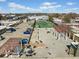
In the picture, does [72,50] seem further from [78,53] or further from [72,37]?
[72,37]

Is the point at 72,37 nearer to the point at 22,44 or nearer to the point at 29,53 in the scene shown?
the point at 22,44

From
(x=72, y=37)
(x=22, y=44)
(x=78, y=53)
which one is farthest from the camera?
(x=72, y=37)

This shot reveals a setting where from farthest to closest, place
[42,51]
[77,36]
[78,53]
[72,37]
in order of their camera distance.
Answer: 1. [72,37]
2. [77,36]
3. [42,51]
4. [78,53]

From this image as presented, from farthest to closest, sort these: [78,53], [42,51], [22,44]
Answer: [22,44] < [42,51] < [78,53]

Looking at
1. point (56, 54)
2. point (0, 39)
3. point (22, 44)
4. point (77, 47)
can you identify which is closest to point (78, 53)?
point (77, 47)

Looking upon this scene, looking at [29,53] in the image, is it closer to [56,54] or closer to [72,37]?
[56,54]

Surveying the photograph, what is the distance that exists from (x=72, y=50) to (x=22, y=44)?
3543 mm

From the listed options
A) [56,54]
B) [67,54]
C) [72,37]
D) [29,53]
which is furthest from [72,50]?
[72,37]

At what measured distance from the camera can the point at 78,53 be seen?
344 inches

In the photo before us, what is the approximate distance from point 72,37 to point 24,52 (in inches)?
238

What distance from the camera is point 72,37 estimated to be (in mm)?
13938

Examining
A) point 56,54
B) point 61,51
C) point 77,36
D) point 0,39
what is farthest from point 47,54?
point 0,39

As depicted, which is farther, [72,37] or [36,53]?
[72,37]

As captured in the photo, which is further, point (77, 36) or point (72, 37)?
point (72, 37)
